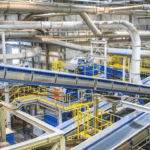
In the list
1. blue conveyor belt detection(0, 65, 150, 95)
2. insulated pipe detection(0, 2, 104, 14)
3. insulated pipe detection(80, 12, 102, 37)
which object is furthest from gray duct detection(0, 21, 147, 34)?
blue conveyor belt detection(0, 65, 150, 95)

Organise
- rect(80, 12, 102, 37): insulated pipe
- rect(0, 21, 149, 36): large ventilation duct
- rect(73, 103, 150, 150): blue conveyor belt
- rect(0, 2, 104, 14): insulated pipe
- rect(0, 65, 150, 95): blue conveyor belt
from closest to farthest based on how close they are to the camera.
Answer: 1. rect(73, 103, 150, 150): blue conveyor belt
2. rect(0, 65, 150, 95): blue conveyor belt
3. rect(0, 2, 104, 14): insulated pipe
4. rect(80, 12, 102, 37): insulated pipe
5. rect(0, 21, 149, 36): large ventilation duct

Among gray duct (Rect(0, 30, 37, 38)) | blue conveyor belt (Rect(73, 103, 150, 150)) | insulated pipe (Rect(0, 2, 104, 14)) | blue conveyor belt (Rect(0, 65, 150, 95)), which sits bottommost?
blue conveyor belt (Rect(73, 103, 150, 150))

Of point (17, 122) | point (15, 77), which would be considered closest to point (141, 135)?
point (15, 77)

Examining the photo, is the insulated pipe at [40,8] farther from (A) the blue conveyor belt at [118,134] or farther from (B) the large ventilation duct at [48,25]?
(A) the blue conveyor belt at [118,134]

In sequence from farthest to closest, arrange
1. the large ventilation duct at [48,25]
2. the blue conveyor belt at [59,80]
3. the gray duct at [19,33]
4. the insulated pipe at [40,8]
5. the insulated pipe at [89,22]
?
the gray duct at [19,33] < the large ventilation duct at [48,25] < the insulated pipe at [89,22] < the insulated pipe at [40,8] < the blue conveyor belt at [59,80]

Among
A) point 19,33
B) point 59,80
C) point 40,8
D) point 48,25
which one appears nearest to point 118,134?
point 59,80

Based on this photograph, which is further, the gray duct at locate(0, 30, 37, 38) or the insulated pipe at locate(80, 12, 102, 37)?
the gray duct at locate(0, 30, 37, 38)

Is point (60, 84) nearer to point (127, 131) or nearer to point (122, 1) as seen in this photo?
point (127, 131)

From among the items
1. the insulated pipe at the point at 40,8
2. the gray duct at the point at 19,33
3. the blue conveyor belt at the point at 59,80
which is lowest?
the blue conveyor belt at the point at 59,80

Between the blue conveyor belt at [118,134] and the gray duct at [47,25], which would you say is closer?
the blue conveyor belt at [118,134]

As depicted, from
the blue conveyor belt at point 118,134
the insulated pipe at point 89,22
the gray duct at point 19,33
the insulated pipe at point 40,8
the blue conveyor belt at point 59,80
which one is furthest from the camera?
the gray duct at point 19,33

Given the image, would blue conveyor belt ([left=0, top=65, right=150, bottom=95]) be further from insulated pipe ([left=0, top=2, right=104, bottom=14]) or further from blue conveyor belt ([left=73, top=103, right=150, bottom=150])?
insulated pipe ([left=0, top=2, right=104, bottom=14])

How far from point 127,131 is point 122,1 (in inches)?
671

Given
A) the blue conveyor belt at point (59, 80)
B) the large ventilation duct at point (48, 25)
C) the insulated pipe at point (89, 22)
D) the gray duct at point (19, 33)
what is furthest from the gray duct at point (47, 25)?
the blue conveyor belt at point (59, 80)
